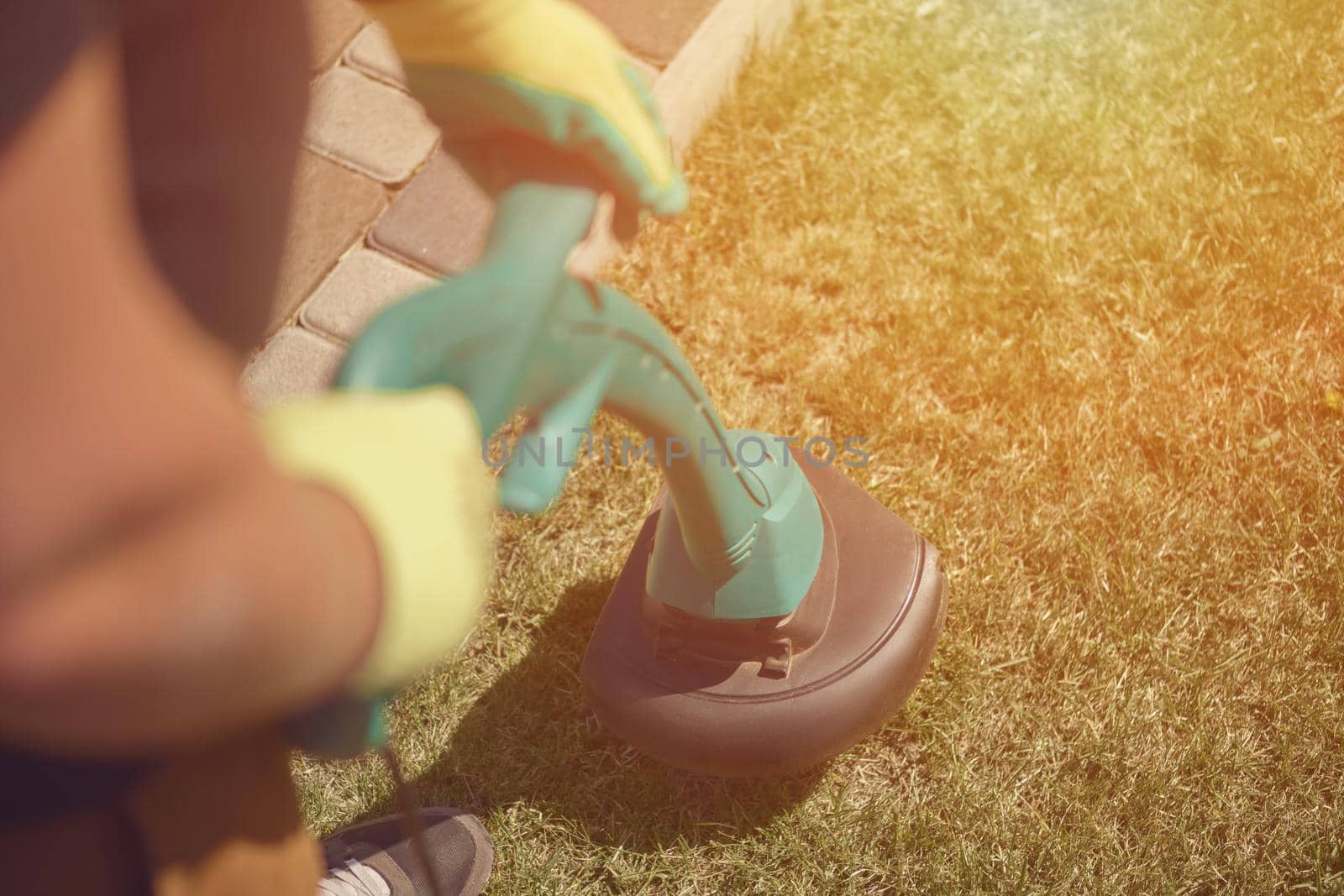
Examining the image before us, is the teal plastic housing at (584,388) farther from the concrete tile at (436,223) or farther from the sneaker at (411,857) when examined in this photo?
the concrete tile at (436,223)

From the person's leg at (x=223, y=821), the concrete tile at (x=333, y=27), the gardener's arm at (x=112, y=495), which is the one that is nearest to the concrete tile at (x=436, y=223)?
the concrete tile at (x=333, y=27)

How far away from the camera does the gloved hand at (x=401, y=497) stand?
0.66m

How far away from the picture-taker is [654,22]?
89.2 inches

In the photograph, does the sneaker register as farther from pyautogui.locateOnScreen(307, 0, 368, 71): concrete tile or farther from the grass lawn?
pyautogui.locateOnScreen(307, 0, 368, 71): concrete tile

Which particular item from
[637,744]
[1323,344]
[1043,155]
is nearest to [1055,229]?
[1043,155]

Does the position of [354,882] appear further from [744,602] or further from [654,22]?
[654,22]

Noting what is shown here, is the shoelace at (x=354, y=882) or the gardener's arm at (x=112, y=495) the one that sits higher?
the gardener's arm at (x=112, y=495)

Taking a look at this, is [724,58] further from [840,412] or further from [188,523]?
[188,523]

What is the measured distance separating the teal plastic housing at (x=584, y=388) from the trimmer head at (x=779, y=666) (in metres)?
0.07

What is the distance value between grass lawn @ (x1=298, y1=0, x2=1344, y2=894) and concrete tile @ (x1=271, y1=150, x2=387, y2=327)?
1.69 ft

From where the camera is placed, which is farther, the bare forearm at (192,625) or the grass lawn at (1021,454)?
the grass lawn at (1021,454)

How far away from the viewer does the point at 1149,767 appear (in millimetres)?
1580

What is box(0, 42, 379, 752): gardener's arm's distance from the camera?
1.64 feet

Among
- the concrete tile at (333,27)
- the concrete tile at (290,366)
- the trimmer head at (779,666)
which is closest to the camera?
the trimmer head at (779,666)
